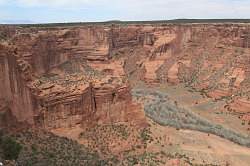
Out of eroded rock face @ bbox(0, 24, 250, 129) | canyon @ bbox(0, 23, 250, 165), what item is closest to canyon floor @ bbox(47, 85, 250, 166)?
canyon @ bbox(0, 23, 250, 165)

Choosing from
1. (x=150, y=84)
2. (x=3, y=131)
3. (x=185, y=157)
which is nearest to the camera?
(x=3, y=131)

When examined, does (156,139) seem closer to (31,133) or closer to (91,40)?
(31,133)

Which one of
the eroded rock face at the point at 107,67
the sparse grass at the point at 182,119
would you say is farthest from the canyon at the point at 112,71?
the sparse grass at the point at 182,119

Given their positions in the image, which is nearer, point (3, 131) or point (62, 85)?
point (3, 131)

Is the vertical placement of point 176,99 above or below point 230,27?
below

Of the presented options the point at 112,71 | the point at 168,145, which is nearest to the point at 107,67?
the point at 112,71

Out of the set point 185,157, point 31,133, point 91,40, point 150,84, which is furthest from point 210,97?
point 31,133

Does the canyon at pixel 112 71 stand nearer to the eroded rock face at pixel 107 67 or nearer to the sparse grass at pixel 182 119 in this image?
the eroded rock face at pixel 107 67

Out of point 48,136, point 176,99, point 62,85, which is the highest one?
point 62,85
